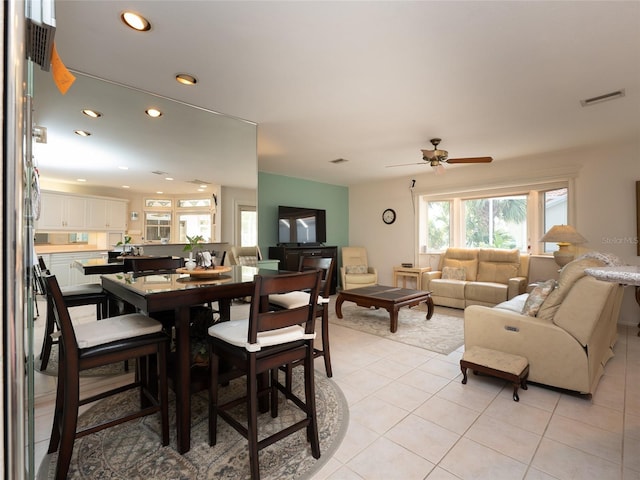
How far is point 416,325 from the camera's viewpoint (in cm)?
405

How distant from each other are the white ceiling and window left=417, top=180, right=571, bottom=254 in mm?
1502

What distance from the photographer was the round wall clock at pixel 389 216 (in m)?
6.63

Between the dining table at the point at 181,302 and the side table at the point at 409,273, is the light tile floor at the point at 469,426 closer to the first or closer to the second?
the dining table at the point at 181,302

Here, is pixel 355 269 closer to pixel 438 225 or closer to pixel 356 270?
pixel 356 270

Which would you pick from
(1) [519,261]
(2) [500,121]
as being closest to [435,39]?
(2) [500,121]

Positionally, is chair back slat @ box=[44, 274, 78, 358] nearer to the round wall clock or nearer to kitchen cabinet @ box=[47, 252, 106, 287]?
kitchen cabinet @ box=[47, 252, 106, 287]

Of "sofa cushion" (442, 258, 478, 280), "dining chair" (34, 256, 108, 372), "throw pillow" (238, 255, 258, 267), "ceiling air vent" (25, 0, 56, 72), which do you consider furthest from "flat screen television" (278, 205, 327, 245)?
"ceiling air vent" (25, 0, 56, 72)

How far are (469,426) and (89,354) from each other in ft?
6.98

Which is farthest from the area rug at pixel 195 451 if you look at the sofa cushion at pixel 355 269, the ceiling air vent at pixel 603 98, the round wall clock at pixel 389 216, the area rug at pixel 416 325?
the round wall clock at pixel 389 216

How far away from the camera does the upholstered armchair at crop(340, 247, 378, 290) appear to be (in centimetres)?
608

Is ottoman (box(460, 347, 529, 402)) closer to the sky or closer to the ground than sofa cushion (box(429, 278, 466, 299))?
closer to the ground

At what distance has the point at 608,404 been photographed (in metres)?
2.14

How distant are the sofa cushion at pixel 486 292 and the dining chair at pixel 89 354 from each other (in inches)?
177

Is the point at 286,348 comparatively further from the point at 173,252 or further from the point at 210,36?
the point at 173,252
